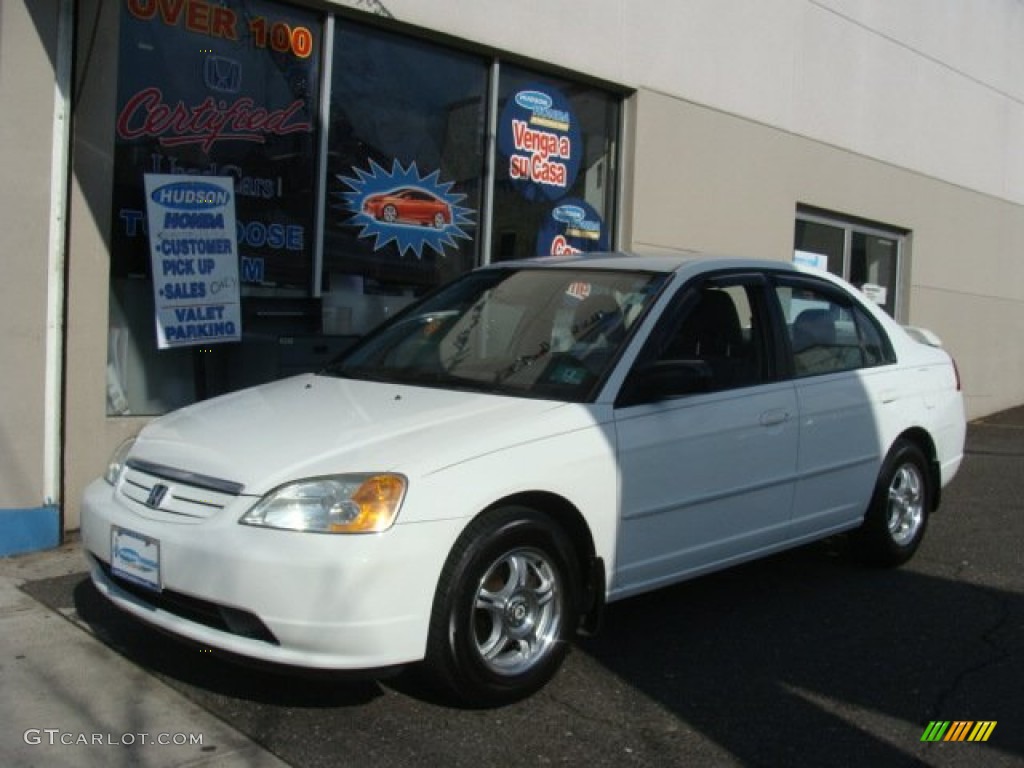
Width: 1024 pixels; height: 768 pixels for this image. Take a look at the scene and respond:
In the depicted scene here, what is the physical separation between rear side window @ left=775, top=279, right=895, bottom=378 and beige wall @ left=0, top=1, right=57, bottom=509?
397 centimetres

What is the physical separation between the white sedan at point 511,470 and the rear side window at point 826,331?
0.06 feet

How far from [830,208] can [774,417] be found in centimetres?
725

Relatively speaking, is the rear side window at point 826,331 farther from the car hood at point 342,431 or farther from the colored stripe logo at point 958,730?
the colored stripe logo at point 958,730

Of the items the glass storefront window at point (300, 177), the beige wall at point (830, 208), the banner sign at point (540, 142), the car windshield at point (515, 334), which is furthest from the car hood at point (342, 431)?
the beige wall at point (830, 208)

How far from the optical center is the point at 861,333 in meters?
5.66

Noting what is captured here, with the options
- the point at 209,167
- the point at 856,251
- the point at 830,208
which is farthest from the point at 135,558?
the point at 856,251

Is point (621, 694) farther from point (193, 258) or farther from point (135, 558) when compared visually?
point (193, 258)

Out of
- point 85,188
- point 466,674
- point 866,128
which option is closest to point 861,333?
point 466,674

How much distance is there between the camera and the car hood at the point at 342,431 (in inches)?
138

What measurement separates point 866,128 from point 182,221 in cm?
830

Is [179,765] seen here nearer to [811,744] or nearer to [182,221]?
[811,744]

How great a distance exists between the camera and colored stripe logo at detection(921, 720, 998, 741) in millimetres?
3654

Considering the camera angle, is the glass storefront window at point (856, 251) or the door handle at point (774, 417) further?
the glass storefront window at point (856, 251)

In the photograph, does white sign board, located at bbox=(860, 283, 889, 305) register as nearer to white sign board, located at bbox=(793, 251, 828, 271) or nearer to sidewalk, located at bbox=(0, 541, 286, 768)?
white sign board, located at bbox=(793, 251, 828, 271)
